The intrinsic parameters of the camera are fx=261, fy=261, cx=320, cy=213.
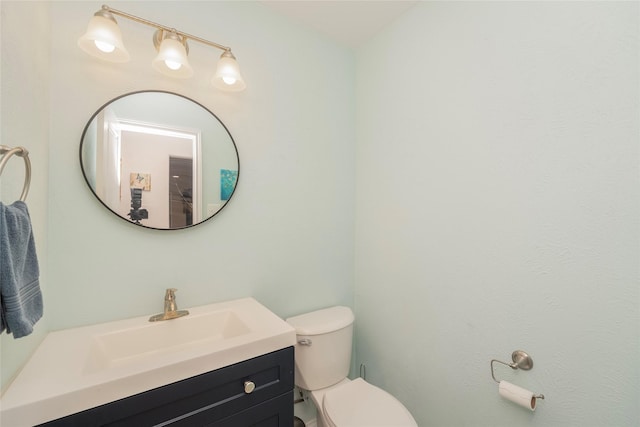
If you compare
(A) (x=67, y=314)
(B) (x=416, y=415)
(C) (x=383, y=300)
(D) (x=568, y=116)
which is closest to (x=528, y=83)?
(D) (x=568, y=116)

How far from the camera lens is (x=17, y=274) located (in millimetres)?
539

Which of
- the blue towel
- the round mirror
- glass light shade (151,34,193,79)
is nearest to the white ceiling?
glass light shade (151,34,193,79)

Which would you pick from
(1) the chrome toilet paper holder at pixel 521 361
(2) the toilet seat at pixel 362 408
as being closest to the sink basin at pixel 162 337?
(2) the toilet seat at pixel 362 408

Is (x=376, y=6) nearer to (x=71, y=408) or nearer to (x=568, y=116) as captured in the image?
(x=568, y=116)

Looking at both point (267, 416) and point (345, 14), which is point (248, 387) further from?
point (345, 14)

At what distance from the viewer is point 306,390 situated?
4.43 feet

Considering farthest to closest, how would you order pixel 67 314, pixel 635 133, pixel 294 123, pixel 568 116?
pixel 294 123, pixel 67 314, pixel 568 116, pixel 635 133

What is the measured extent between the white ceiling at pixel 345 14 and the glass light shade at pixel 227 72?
0.50 meters

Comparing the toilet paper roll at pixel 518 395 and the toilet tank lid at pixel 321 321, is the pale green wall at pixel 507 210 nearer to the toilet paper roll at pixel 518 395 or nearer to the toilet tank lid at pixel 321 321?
the toilet paper roll at pixel 518 395

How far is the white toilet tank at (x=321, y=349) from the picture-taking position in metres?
1.32

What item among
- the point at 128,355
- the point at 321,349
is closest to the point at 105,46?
the point at 128,355

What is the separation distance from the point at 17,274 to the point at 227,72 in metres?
1.02

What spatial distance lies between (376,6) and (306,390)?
2.06 m

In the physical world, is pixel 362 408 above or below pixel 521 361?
below
